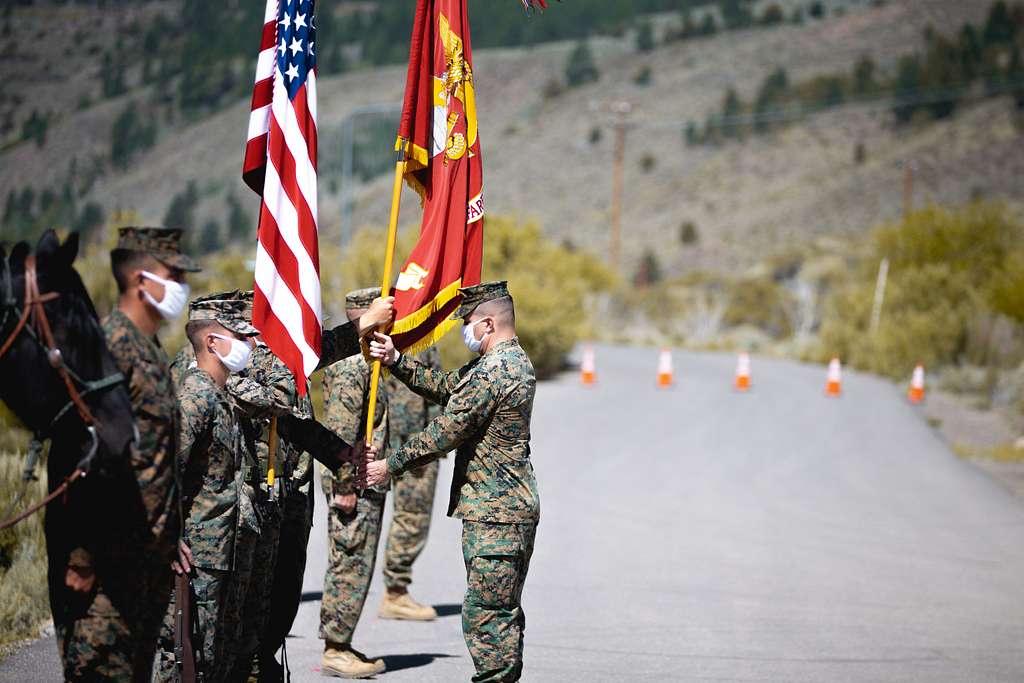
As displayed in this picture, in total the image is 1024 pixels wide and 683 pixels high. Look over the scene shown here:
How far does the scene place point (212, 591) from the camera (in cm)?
594

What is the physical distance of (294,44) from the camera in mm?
7027

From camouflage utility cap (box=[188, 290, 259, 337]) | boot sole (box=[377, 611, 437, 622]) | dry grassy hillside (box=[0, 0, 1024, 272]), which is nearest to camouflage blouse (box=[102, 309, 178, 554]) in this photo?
camouflage utility cap (box=[188, 290, 259, 337])

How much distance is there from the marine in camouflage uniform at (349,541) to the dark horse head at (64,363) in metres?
2.89

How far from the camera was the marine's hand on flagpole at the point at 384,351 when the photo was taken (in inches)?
270

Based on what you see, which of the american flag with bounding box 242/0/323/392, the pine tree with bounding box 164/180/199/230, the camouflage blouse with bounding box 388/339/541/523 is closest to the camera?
the camouflage blouse with bounding box 388/339/541/523

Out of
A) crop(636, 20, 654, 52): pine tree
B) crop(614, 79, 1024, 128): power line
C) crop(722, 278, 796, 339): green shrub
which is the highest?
crop(636, 20, 654, 52): pine tree

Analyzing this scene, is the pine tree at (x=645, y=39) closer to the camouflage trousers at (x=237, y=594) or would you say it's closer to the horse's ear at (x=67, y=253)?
the camouflage trousers at (x=237, y=594)

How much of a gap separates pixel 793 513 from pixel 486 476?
9.53m

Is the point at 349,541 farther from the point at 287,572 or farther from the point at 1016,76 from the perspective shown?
the point at 1016,76

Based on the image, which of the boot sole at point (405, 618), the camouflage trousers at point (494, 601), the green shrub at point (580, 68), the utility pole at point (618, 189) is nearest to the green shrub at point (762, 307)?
the utility pole at point (618, 189)

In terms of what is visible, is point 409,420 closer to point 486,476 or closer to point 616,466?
point 486,476

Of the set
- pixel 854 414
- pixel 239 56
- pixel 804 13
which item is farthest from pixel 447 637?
pixel 804 13

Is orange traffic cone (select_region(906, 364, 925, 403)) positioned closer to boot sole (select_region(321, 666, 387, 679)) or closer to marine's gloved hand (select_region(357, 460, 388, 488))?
boot sole (select_region(321, 666, 387, 679))

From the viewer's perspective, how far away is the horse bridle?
464 cm
